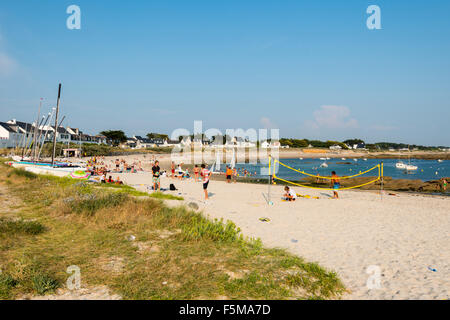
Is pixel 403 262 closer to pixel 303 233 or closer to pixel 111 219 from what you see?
pixel 303 233

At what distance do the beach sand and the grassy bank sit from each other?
3.00 feet

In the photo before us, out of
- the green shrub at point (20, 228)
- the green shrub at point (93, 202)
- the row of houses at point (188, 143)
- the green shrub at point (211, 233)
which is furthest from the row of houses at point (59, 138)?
the green shrub at point (211, 233)

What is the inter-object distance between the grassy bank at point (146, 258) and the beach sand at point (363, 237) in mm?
916


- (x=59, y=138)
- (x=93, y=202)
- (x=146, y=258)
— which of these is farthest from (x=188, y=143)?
(x=146, y=258)

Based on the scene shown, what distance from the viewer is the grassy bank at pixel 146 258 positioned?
4.48 metres

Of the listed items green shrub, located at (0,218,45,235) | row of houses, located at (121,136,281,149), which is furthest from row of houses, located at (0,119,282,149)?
green shrub, located at (0,218,45,235)

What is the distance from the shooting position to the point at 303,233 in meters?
8.44

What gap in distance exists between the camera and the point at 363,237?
8164mm

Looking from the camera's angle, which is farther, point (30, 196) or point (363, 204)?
point (363, 204)

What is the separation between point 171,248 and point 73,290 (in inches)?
89.8

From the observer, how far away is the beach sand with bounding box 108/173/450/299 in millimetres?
5141

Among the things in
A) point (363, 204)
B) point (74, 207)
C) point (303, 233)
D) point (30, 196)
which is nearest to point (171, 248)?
point (303, 233)

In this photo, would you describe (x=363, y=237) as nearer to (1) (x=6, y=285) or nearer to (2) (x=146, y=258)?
(2) (x=146, y=258)

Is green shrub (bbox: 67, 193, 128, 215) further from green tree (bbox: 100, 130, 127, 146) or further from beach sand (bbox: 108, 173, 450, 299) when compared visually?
green tree (bbox: 100, 130, 127, 146)
